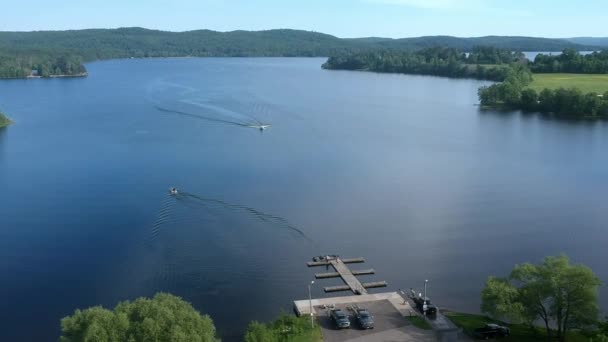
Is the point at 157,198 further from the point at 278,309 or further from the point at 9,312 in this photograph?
the point at 278,309

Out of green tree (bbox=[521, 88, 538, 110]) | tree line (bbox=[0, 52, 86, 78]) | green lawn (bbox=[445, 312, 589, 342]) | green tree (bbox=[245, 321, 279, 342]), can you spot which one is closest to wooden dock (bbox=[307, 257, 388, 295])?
green lawn (bbox=[445, 312, 589, 342])

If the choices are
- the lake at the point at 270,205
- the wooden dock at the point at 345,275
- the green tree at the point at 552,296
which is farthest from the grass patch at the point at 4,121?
the green tree at the point at 552,296

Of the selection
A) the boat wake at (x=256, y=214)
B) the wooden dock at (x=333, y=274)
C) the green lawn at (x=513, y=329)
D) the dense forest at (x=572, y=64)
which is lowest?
the green lawn at (x=513, y=329)

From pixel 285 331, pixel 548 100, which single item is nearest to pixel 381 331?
pixel 285 331

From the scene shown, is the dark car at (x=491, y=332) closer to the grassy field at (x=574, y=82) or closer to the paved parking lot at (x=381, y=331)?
the paved parking lot at (x=381, y=331)

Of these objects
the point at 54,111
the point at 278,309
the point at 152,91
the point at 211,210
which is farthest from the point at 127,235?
the point at 152,91

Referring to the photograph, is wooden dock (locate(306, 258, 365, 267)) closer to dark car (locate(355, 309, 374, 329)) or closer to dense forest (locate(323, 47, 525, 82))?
dark car (locate(355, 309, 374, 329))

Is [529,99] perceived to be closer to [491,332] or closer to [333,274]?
[333,274]
